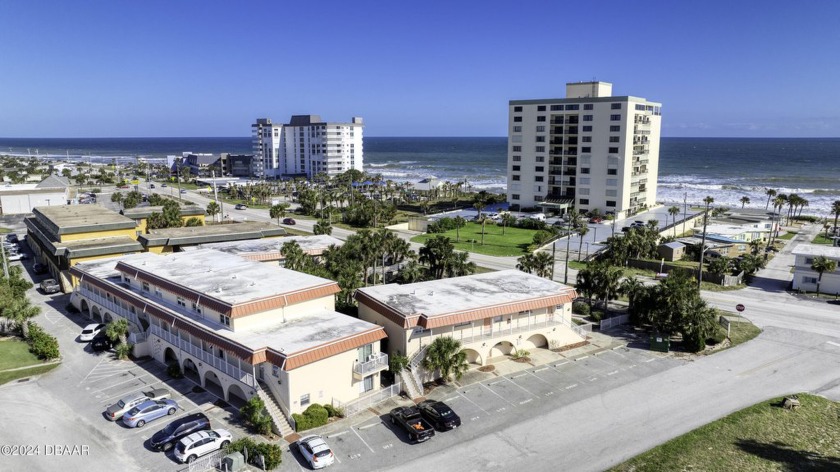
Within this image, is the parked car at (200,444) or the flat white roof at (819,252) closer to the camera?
the parked car at (200,444)

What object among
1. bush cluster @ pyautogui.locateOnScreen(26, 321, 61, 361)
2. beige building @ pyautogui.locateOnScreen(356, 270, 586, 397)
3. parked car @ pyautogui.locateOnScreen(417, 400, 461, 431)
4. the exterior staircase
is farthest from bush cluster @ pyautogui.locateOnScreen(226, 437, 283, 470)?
bush cluster @ pyautogui.locateOnScreen(26, 321, 61, 361)

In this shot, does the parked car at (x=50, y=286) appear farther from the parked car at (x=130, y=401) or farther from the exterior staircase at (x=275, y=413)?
the exterior staircase at (x=275, y=413)

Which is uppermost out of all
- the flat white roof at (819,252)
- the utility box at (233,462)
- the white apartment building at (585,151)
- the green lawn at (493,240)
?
the white apartment building at (585,151)

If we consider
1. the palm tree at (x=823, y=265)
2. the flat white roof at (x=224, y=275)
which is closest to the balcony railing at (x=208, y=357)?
the flat white roof at (x=224, y=275)

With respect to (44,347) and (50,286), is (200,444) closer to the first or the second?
(44,347)

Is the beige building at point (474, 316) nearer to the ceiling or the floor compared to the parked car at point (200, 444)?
nearer to the ceiling

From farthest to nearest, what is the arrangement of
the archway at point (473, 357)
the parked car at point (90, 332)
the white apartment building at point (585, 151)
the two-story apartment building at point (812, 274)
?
the white apartment building at point (585, 151), the two-story apartment building at point (812, 274), the parked car at point (90, 332), the archway at point (473, 357)
